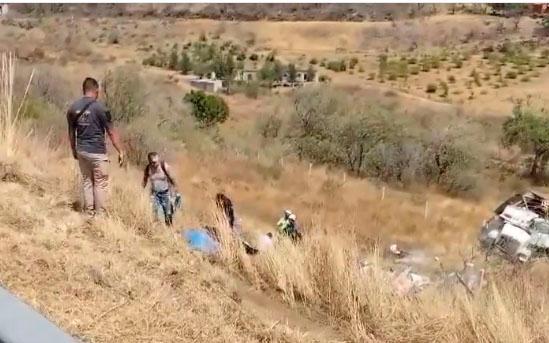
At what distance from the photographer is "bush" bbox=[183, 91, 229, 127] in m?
32.9

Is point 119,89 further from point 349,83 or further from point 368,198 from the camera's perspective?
point 349,83

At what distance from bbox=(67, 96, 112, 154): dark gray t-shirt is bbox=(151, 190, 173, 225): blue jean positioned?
27.7 inches

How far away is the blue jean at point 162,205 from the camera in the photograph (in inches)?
265

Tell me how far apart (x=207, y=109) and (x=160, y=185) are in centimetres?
2603

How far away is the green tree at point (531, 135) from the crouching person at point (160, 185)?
26.1 metres

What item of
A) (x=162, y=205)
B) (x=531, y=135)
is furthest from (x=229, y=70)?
(x=162, y=205)

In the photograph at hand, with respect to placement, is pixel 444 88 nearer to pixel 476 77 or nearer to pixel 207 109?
pixel 476 77

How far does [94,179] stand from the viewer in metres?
6.10

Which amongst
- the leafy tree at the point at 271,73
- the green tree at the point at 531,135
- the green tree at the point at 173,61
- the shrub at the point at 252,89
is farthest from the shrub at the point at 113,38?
the green tree at the point at 531,135

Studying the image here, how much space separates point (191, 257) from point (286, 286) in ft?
2.06

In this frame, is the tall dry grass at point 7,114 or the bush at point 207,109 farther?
the bush at point 207,109

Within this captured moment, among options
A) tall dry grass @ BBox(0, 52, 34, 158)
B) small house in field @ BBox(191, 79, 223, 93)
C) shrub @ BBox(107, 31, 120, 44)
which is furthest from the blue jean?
shrub @ BBox(107, 31, 120, 44)

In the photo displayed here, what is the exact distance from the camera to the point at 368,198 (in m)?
23.1

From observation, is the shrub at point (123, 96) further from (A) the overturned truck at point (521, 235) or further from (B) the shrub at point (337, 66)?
(B) the shrub at point (337, 66)
